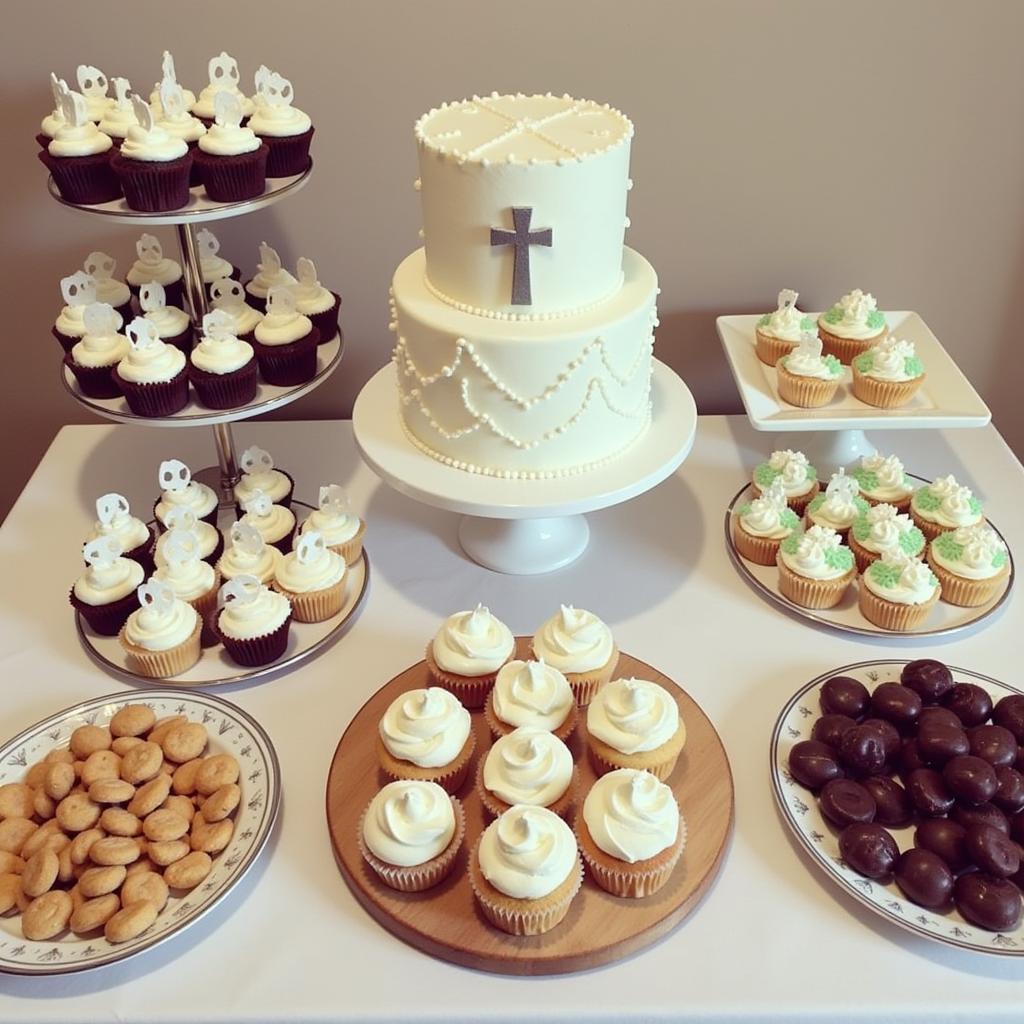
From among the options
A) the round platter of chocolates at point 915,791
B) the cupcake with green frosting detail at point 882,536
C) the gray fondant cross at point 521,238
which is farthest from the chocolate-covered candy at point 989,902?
the gray fondant cross at point 521,238

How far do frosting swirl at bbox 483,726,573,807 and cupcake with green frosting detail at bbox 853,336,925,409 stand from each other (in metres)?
0.94

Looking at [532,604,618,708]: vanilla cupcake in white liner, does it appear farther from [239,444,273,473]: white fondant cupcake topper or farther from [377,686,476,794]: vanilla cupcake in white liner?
[239,444,273,473]: white fondant cupcake topper

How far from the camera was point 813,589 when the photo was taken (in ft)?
5.19

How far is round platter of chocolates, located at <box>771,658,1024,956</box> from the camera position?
1.15 metres

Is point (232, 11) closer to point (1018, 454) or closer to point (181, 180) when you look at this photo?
point (181, 180)

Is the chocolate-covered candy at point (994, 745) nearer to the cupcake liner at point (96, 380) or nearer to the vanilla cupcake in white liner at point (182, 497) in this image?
the vanilla cupcake in white liner at point (182, 497)

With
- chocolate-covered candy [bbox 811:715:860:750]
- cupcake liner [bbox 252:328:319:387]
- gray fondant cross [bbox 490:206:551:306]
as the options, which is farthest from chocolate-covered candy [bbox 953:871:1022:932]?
cupcake liner [bbox 252:328:319:387]

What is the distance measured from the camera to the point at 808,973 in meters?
1.13

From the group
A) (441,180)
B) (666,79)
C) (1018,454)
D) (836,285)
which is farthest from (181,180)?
(1018,454)

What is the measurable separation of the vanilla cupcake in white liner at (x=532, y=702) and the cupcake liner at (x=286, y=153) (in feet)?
2.95

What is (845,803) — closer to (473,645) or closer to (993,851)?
(993,851)

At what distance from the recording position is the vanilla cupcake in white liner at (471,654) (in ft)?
4.52

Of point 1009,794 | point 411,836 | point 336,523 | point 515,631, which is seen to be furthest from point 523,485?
point 1009,794

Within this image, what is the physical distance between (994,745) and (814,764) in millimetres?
243
